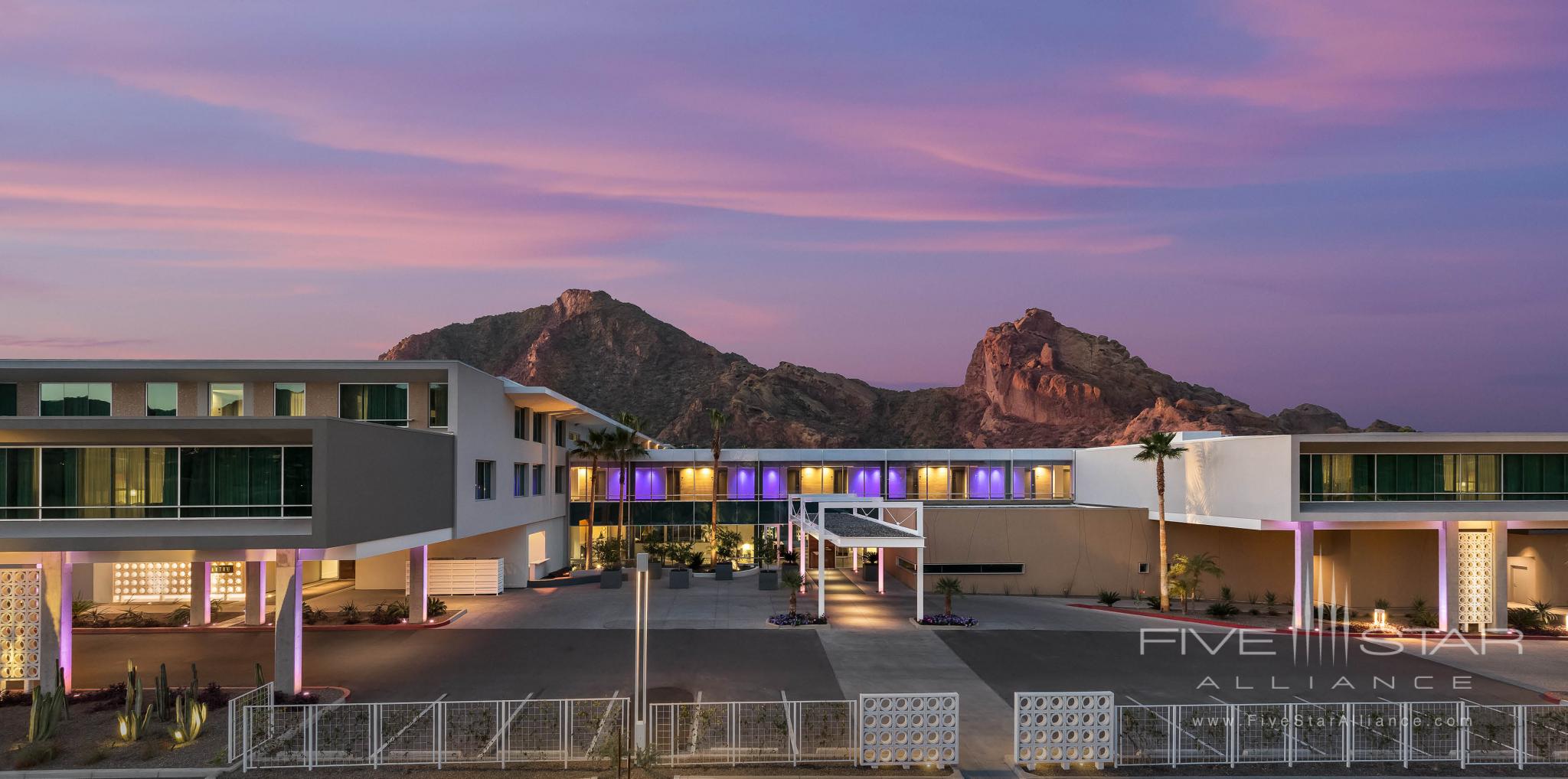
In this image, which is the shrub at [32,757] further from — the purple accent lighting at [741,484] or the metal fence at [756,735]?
the purple accent lighting at [741,484]

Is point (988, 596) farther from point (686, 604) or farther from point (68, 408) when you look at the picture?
point (68, 408)

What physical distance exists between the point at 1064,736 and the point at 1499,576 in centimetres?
2602

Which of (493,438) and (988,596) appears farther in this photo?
(988,596)

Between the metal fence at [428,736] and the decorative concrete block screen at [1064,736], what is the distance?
6.97m

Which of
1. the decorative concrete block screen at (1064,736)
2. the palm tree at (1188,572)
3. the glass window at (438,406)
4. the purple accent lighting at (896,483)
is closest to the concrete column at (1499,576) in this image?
the palm tree at (1188,572)

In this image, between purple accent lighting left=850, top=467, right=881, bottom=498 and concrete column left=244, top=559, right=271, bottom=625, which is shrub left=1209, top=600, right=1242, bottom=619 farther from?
concrete column left=244, top=559, right=271, bottom=625

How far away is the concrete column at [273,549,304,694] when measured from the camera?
22031 millimetres

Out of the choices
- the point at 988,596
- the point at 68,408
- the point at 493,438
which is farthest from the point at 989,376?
the point at 68,408

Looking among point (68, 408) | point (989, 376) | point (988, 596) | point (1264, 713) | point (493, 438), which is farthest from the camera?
point (989, 376)

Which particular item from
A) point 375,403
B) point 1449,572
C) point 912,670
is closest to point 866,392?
point 1449,572

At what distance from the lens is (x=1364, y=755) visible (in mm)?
17406

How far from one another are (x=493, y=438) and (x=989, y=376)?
124 meters

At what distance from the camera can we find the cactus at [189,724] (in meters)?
18.0

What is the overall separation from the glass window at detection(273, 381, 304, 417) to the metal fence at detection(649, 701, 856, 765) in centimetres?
1948
